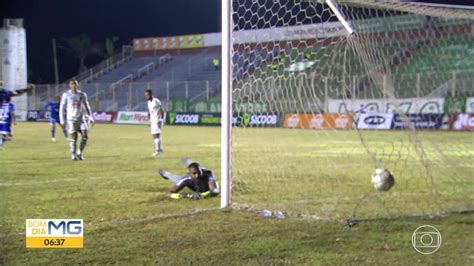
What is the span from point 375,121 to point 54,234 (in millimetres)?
23017

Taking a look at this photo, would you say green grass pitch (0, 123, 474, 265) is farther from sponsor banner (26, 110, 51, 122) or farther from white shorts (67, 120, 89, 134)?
sponsor banner (26, 110, 51, 122)

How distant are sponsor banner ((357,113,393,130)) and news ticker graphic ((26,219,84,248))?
2140cm

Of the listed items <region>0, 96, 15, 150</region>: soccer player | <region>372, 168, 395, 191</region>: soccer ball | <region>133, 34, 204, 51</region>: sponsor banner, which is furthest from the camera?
<region>133, 34, 204, 51</region>: sponsor banner

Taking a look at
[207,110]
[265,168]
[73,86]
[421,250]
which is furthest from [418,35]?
[207,110]

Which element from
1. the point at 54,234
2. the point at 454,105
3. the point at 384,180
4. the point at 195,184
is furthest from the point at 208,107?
the point at 54,234

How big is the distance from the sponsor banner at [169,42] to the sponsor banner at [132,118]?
1375 cm

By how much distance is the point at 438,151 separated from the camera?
8.98 metres

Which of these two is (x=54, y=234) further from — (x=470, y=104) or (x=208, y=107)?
(x=208, y=107)

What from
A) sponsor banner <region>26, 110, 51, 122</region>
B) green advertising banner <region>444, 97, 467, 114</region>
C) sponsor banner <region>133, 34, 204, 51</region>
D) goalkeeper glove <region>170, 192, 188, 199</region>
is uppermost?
sponsor banner <region>133, 34, 204, 51</region>

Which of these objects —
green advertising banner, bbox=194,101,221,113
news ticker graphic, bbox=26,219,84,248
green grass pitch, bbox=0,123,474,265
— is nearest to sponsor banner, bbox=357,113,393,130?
green advertising banner, bbox=194,101,221,113

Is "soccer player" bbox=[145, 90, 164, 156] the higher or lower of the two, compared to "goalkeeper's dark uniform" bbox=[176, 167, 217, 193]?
higher

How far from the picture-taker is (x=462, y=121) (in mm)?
24406

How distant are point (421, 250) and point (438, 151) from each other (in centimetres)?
458

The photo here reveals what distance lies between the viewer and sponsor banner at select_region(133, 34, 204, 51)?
5050cm
